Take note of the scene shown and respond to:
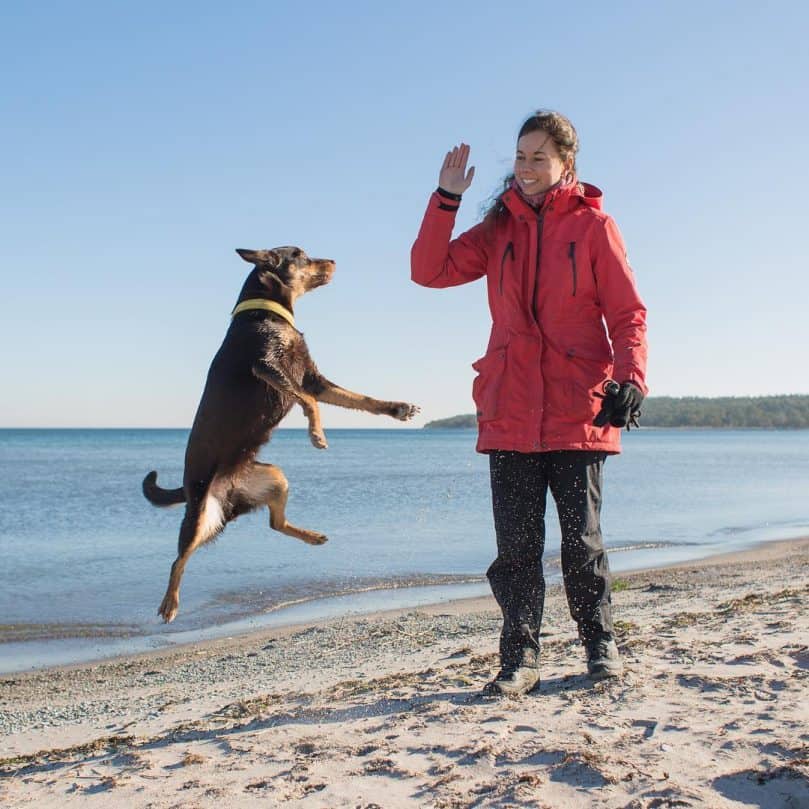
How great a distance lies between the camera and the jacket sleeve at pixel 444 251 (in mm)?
3646

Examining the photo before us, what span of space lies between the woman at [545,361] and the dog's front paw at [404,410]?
377 mm

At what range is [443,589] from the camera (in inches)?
393

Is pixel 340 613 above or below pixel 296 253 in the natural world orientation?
below

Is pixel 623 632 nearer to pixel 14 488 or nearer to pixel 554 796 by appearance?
pixel 554 796

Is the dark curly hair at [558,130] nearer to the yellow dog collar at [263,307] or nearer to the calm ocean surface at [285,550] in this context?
the yellow dog collar at [263,307]

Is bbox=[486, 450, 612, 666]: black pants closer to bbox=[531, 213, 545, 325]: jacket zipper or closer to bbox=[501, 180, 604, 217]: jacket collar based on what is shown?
bbox=[531, 213, 545, 325]: jacket zipper

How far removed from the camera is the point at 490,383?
360cm

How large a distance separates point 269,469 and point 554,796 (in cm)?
225

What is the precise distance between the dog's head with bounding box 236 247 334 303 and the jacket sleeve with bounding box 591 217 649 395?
60.9 inches

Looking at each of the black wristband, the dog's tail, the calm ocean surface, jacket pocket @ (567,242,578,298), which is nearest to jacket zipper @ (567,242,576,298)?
Answer: jacket pocket @ (567,242,578,298)

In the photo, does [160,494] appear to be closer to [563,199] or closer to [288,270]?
[288,270]

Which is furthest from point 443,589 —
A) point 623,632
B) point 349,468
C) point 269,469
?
point 349,468

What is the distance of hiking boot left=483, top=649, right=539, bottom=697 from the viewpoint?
12.0ft

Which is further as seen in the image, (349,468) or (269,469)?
(349,468)
